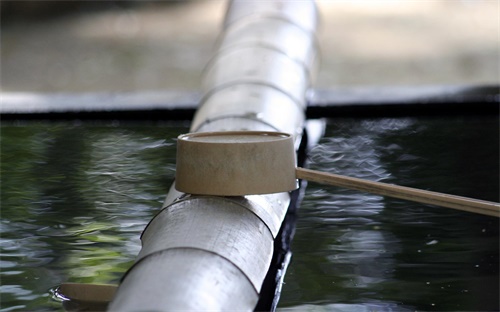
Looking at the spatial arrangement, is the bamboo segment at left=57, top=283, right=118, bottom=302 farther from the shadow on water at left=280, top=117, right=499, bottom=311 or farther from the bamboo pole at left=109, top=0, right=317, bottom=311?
the shadow on water at left=280, top=117, right=499, bottom=311

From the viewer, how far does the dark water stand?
83.6 inches

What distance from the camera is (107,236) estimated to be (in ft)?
8.20

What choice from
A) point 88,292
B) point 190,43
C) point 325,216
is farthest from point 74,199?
point 190,43

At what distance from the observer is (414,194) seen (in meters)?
2.04

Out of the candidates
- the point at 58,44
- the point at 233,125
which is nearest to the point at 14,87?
the point at 58,44

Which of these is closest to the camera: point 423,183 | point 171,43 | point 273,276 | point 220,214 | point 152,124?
point 220,214

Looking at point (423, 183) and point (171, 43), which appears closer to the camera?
point (423, 183)

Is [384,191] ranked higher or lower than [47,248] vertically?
higher

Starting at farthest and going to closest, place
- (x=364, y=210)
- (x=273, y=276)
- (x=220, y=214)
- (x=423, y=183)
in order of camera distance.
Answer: (x=423, y=183), (x=364, y=210), (x=273, y=276), (x=220, y=214)

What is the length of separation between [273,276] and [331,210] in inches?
22.6

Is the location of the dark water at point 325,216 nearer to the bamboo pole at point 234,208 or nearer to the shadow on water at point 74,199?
the shadow on water at point 74,199

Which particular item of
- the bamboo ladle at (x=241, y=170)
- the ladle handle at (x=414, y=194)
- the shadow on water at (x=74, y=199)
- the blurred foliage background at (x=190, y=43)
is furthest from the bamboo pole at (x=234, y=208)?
the blurred foliage background at (x=190, y=43)

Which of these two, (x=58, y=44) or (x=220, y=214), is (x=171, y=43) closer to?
(x=58, y=44)

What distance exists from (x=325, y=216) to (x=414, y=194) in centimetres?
66
